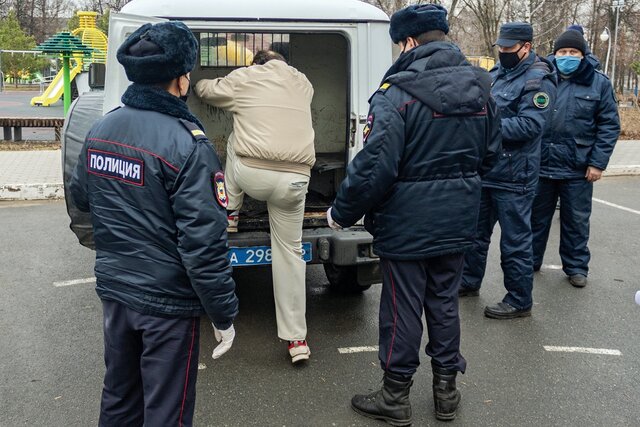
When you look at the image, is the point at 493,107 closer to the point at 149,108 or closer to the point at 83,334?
the point at 149,108

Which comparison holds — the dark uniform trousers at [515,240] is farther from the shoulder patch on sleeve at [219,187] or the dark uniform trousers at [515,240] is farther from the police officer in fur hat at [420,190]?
the shoulder patch on sleeve at [219,187]

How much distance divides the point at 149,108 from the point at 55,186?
705 cm

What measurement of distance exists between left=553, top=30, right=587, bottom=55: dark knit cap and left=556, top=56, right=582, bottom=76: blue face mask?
81 millimetres

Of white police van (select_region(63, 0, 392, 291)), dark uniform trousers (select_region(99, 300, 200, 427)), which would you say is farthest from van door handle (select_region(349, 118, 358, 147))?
dark uniform trousers (select_region(99, 300, 200, 427))

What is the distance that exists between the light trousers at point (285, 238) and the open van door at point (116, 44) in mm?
735

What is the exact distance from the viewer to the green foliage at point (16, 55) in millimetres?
40688

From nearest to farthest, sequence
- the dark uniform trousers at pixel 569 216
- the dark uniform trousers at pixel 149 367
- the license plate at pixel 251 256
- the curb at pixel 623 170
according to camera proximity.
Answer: the dark uniform trousers at pixel 149 367 < the license plate at pixel 251 256 < the dark uniform trousers at pixel 569 216 < the curb at pixel 623 170

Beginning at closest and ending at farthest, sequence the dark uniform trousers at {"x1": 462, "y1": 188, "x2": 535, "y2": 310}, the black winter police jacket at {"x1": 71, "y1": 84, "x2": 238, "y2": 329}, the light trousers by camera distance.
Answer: the black winter police jacket at {"x1": 71, "y1": 84, "x2": 238, "y2": 329}
the light trousers
the dark uniform trousers at {"x1": 462, "y1": 188, "x2": 535, "y2": 310}

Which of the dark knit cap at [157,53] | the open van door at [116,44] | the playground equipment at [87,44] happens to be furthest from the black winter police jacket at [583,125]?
the playground equipment at [87,44]

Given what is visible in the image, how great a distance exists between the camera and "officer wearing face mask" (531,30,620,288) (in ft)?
17.5

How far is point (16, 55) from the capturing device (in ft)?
139

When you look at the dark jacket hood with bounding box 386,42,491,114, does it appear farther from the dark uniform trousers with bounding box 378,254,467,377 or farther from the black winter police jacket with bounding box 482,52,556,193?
the black winter police jacket with bounding box 482,52,556,193

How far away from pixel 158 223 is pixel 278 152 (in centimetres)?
152

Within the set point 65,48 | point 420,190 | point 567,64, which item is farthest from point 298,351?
point 65,48
